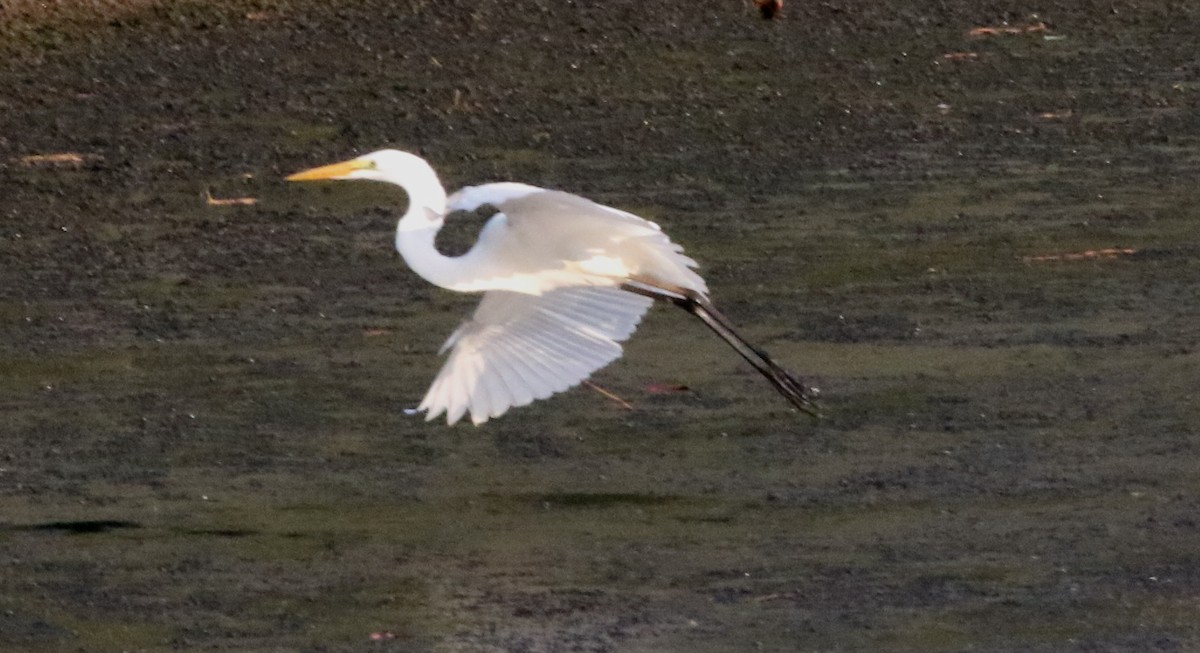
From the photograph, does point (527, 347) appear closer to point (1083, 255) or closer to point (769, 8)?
point (1083, 255)

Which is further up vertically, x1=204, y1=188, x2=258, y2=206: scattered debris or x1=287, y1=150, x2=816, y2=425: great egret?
x1=287, y1=150, x2=816, y2=425: great egret

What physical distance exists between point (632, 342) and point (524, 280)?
4.52ft

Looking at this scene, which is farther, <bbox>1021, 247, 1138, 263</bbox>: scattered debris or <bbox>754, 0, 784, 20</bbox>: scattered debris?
<bbox>754, 0, 784, 20</bbox>: scattered debris

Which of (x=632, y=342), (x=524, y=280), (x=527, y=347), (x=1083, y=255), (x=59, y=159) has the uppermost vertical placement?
(x=524, y=280)

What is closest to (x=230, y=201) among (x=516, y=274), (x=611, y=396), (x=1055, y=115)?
(x=611, y=396)

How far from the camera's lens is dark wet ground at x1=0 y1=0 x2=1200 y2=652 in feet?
16.0

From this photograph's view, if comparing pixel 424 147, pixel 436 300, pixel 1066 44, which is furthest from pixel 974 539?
pixel 1066 44

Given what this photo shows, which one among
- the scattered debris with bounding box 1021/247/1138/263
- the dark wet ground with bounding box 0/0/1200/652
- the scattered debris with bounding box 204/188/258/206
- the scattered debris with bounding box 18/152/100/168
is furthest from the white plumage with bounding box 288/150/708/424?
the scattered debris with bounding box 18/152/100/168

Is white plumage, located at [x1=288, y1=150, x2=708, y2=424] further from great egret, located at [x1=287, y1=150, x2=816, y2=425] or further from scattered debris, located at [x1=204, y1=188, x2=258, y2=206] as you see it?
scattered debris, located at [x1=204, y1=188, x2=258, y2=206]

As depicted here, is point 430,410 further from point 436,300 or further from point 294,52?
point 294,52

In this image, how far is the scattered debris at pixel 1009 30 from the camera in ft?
31.8

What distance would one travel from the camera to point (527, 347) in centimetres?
559

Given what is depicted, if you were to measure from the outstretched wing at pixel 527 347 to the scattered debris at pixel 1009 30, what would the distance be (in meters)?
4.33

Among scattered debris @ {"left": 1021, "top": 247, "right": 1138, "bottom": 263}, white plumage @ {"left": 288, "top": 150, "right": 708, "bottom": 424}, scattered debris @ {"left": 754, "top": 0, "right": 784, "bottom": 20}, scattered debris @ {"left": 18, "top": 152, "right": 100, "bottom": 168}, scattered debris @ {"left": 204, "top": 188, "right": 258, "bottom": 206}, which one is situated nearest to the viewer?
white plumage @ {"left": 288, "top": 150, "right": 708, "bottom": 424}
